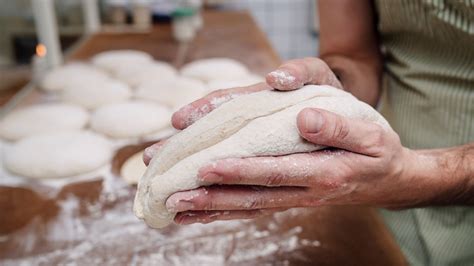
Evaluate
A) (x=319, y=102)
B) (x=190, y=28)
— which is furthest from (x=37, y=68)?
(x=319, y=102)

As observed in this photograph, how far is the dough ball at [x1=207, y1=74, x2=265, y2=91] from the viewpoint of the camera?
7.11ft

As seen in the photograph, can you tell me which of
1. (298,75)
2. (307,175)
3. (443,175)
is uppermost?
(298,75)

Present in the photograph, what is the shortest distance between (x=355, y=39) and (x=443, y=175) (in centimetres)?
62

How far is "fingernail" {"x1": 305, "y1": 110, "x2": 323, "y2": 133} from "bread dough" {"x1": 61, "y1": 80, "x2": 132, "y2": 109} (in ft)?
5.02

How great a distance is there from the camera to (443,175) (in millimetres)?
954

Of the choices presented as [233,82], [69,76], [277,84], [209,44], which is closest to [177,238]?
[277,84]

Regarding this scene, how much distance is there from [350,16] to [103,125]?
3.34 ft

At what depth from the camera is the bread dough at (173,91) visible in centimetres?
209

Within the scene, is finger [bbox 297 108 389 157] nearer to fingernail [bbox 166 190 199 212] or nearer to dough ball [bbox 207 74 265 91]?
fingernail [bbox 166 190 199 212]

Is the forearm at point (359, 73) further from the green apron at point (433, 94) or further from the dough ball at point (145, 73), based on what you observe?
the dough ball at point (145, 73)

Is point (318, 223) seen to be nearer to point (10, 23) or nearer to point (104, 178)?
point (104, 178)

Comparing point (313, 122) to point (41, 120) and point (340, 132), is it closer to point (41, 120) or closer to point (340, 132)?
point (340, 132)

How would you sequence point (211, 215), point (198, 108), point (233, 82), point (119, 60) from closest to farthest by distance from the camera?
point (211, 215) → point (198, 108) → point (233, 82) → point (119, 60)

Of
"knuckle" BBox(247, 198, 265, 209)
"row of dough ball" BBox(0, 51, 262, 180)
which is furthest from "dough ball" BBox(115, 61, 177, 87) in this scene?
"knuckle" BBox(247, 198, 265, 209)
